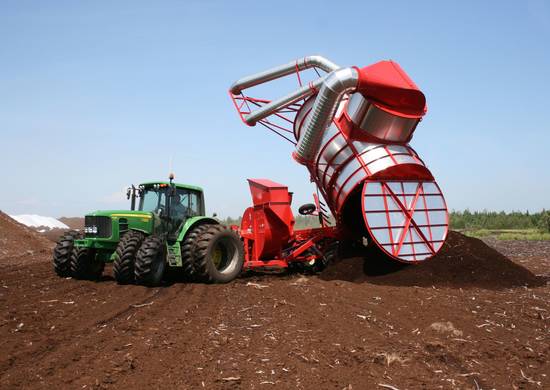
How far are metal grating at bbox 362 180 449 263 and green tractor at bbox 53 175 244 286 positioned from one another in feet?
9.71

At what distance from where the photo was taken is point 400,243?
1096 cm

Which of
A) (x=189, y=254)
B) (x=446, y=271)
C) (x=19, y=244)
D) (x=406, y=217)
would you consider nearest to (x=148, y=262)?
(x=189, y=254)

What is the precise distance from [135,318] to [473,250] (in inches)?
321

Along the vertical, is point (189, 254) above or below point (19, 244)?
below

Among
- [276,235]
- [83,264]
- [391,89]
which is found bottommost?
[83,264]

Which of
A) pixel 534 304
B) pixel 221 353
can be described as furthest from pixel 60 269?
pixel 534 304

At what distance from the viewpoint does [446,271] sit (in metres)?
10.7

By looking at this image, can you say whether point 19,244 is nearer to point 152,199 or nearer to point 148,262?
point 152,199

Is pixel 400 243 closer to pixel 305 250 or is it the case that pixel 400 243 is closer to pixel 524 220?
pixel 305 250

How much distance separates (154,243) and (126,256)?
579mm

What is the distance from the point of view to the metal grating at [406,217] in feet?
35.7

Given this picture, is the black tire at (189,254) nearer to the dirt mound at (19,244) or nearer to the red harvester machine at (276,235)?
the red harvester machine at (276,235)

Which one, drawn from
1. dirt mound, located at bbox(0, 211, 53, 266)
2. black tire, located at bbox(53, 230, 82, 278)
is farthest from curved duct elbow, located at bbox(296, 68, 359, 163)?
dirt mound, located at bbox(0, 211, 53, 266)

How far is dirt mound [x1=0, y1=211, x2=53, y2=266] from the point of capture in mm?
18984
